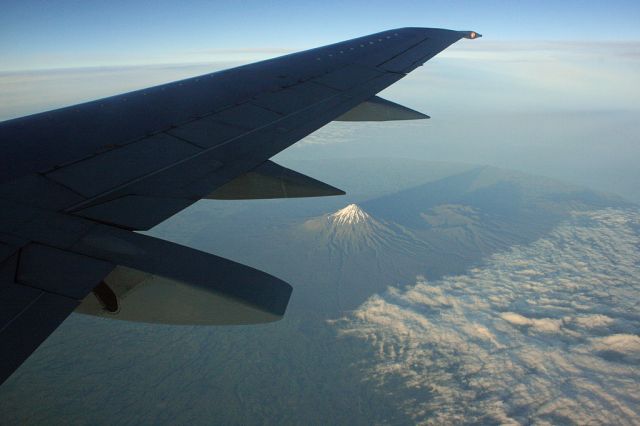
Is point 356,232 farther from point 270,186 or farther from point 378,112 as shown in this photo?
point 270,186

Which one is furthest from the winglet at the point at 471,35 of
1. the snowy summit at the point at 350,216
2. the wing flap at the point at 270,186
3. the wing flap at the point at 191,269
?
the snowy summit at the point at 350,216

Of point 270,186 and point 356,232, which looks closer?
point 270,186

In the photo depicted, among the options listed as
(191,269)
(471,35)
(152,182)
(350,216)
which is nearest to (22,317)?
(191,269)

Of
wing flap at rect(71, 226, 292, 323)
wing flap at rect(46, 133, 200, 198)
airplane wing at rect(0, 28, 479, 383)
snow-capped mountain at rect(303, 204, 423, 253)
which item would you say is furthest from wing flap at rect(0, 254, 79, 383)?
snow-capped mountain at rect(303, 204, 423, 253)

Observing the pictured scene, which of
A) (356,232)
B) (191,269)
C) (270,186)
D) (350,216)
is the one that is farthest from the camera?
(350,216)

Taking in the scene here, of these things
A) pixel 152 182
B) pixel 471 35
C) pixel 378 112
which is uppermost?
pixel 471 35

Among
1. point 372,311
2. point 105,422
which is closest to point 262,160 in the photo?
point 105,422

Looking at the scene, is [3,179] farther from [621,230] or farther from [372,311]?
[621,230]
